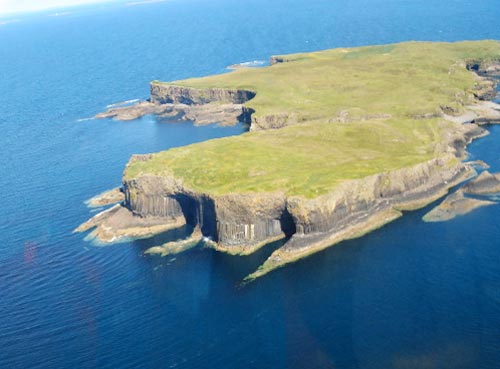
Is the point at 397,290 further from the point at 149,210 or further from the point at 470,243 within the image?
the point at 149,210

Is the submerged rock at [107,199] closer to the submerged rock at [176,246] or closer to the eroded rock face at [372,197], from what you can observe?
the submerged rock at [176,246]

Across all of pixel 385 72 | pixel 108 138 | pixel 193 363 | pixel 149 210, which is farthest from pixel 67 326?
pixel 385 72

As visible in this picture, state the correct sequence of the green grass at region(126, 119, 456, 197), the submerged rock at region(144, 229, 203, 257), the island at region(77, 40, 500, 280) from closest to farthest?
the island at region(77, 40, 500, 280)
the submerged rock at region(144, 229, 203, 257)
the green grass at region(126, 119, 456, 197)

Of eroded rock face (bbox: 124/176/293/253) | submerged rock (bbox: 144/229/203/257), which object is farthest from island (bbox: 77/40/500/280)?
submerged rock (bbox: 144/229/203/257)

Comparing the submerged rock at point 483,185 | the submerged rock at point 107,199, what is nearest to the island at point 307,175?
the submerged rock at point 483,185

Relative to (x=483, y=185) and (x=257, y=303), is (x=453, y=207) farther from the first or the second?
(x=257, y=303)

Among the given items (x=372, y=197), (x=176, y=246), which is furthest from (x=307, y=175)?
(x=176, y=246)

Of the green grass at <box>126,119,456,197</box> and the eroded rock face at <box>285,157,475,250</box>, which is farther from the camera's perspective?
the green grass at <box>126,119,456,197</box>

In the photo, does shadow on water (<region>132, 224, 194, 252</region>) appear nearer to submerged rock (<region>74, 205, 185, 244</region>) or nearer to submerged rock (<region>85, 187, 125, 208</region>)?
submerged rock (<region>74, 205, 185, 244</region>)
